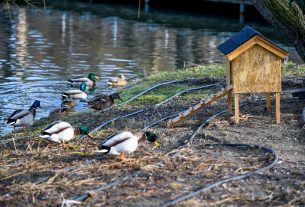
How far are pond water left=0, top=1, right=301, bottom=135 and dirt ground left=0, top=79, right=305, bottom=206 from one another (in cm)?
439

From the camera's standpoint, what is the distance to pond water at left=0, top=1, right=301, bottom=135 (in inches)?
722

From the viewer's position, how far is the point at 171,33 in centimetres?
3119

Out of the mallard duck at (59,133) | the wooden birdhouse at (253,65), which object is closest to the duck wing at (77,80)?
the wooden birdhouse at (253,65)

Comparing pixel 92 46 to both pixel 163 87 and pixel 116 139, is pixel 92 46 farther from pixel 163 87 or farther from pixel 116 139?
pixel 116 139

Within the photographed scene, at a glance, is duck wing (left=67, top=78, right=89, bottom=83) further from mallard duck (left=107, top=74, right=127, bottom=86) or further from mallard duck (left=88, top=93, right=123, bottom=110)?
mallard duck (left=88, top=93, right=123, bottom=110)

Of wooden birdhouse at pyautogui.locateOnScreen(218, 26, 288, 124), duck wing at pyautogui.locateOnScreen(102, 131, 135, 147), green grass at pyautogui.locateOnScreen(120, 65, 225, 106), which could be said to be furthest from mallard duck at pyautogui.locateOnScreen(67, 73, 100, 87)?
duck wing at pyautogui.locateOnScreen(102, 131, 135, 147)

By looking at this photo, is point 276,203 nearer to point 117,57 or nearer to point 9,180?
point 9,180

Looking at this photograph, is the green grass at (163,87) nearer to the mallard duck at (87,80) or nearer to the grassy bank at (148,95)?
the grassy bank at (148,95)

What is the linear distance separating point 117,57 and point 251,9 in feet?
54.0

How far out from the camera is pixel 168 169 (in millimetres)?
7883

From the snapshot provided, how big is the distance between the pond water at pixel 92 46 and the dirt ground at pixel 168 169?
14.4 ft

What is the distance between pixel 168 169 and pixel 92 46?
18378 millimetres

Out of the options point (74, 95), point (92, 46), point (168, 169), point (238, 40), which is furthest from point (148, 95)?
point (92, 46)

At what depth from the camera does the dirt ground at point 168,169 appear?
690 centimetres
